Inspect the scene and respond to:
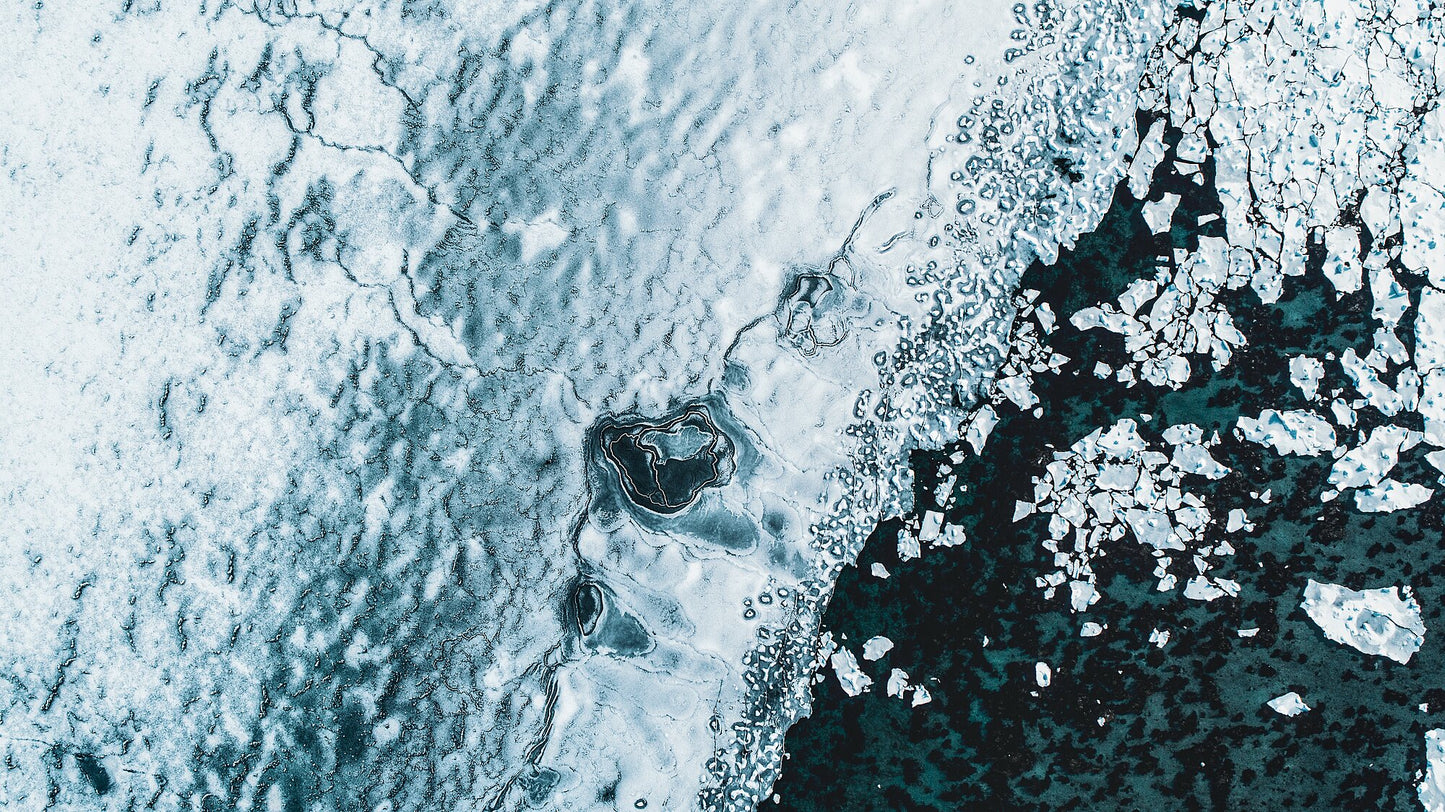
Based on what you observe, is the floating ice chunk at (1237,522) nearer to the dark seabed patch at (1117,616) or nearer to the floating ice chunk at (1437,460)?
the dark seabed patch at (1117,616)

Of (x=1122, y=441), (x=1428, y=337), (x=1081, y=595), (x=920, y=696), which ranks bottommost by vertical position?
(x=920, y=696)

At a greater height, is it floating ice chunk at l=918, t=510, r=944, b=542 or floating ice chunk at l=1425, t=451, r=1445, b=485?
floating ice chunk at l=1425, t=451, r=1445, b=485

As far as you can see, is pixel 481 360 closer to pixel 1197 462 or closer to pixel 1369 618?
pixel 1197 462

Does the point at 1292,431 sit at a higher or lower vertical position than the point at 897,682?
higher

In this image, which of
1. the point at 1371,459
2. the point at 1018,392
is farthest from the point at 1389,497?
the point at 1018,392

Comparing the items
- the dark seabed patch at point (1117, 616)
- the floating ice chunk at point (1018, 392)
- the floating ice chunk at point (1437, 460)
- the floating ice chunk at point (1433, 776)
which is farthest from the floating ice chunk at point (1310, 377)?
the floating ice chunk at point (1433, 776)

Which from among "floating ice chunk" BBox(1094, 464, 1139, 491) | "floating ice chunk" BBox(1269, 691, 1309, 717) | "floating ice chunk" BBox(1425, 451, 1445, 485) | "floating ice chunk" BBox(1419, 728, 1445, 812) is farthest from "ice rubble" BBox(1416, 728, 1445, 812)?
"floating ice chunk" BBox(1094, 464, 1139, 491)

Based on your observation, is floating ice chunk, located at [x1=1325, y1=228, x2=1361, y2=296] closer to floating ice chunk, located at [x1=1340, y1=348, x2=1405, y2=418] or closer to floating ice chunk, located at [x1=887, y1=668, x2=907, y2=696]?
floating ice chunk, located at [x1=1340, y1=348, x2=1405, y2=418]
